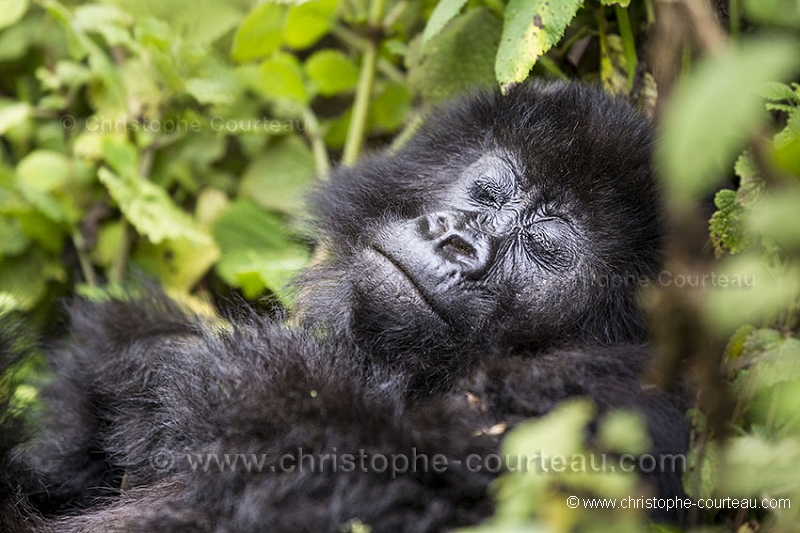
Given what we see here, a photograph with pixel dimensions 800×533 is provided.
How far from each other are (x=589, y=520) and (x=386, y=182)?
65.8 inches

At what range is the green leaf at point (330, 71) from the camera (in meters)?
3.96

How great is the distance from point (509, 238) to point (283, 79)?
1782mm

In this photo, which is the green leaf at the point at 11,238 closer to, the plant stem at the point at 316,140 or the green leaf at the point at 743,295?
the plant stem at the point at 316,140

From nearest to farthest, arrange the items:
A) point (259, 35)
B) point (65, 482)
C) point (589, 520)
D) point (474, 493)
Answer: point (589, 520)
point (474, 493)
point (65, 482)
point (259, 35)

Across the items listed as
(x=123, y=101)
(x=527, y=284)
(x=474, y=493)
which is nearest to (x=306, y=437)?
(x=474, y=493)

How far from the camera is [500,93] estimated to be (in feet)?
9.32

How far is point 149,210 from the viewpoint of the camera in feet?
12.1

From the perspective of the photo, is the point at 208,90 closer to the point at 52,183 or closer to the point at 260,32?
the point at 260,32

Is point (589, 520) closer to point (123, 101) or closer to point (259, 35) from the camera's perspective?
point (259, 35)

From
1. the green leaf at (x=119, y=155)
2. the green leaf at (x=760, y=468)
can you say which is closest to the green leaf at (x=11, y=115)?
the green leaf at (x=119, y=155)

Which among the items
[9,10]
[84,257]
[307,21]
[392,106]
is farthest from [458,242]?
[9,10]

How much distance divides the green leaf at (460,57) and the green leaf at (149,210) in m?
1.16

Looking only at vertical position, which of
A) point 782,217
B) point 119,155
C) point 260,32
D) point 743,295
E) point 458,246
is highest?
point 782,217

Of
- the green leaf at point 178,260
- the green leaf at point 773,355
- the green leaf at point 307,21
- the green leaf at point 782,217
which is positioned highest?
the green leaf at point 782,217
